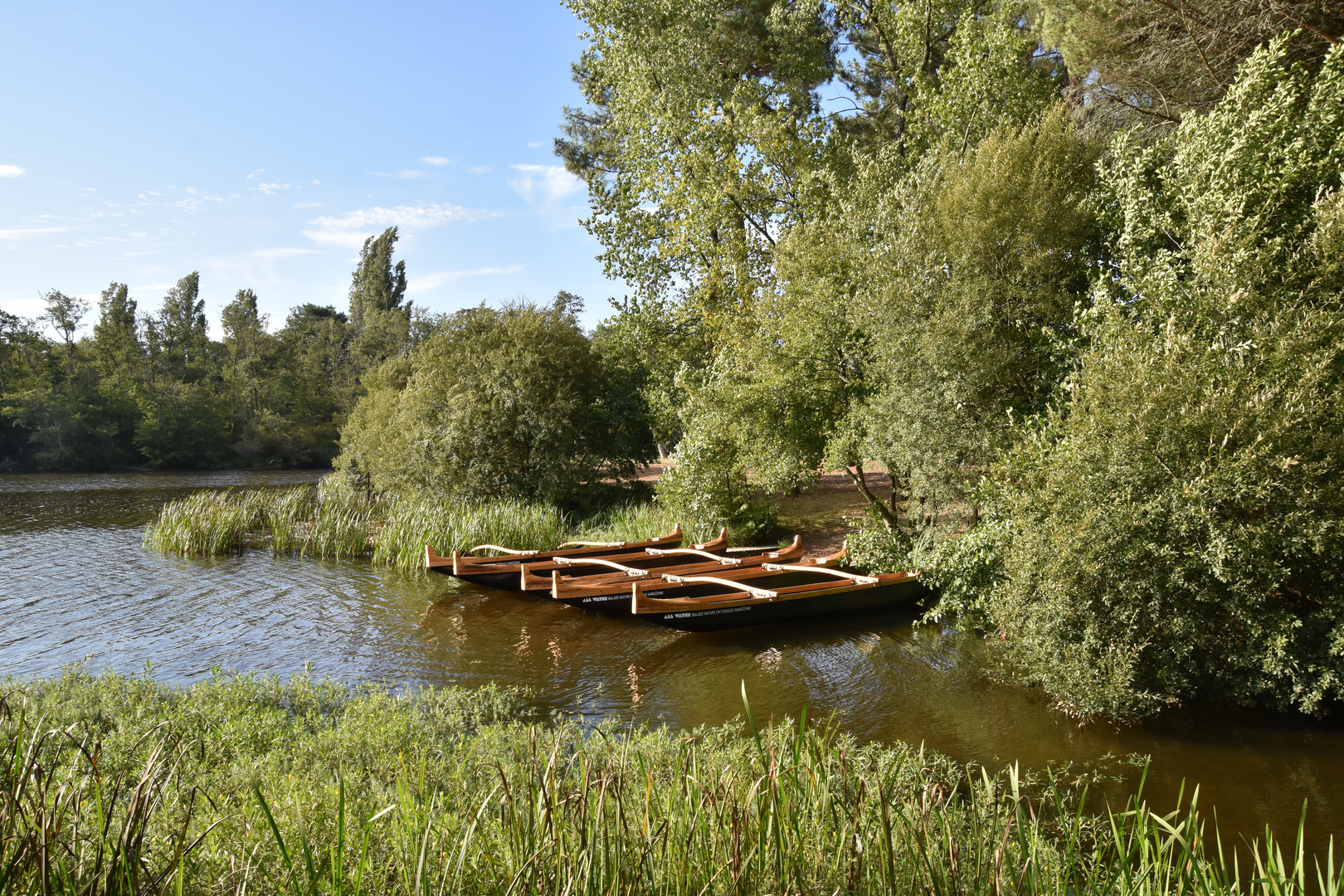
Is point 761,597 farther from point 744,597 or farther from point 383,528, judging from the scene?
point 383,528

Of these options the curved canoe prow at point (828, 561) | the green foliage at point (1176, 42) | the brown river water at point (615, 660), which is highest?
the green foliage at point (1176, 42)

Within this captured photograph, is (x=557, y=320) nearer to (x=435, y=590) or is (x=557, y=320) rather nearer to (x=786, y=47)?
(x=435, y=590)

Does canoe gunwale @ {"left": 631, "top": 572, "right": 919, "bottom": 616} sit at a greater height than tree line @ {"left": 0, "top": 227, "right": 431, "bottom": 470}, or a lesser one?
lesser

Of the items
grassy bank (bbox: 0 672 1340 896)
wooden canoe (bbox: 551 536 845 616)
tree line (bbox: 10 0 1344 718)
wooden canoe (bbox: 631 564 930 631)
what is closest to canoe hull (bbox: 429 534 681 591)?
wooden canoe (bbox: 551 536 845 616)

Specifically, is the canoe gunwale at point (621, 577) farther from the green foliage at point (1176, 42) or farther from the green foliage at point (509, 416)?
the green foliage at point (1176, 42)

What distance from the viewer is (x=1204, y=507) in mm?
6672

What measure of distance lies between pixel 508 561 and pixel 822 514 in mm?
8364

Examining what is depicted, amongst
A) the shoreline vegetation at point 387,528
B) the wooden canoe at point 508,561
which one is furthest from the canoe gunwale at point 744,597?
the shoreline vegetation at point 387,528

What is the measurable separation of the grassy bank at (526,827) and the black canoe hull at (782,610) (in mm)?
4231

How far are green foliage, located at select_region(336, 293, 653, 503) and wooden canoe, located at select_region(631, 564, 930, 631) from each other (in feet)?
27.1

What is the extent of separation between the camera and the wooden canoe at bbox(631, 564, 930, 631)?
9609 millimetres

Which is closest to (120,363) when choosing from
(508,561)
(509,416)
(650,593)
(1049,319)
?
(509,416)

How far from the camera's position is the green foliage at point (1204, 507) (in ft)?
21.7

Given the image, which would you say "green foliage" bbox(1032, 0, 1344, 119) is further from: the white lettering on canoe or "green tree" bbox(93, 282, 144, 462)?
"green tree" bbox(93, 282, 144, 462)
